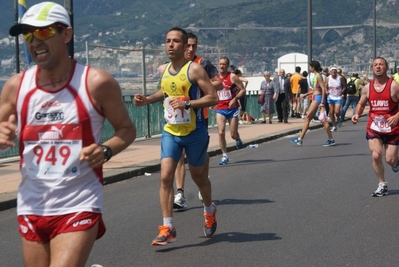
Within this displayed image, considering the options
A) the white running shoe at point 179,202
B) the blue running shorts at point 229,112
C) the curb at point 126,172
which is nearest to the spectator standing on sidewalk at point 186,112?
the white running shoe at point 179,202

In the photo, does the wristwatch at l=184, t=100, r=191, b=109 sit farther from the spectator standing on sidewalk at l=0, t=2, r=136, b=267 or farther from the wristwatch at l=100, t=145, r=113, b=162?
the wristwatch at l=100, t=145, r=113, b=162

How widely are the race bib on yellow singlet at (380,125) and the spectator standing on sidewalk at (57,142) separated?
739 centimetres

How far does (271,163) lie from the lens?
17359 mm

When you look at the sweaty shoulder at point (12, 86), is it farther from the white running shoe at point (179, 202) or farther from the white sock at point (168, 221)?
the white running shoe at point (179, 202)

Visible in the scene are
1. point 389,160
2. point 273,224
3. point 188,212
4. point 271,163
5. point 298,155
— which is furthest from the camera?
point 298,155

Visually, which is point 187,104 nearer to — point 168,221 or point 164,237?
point 168,221

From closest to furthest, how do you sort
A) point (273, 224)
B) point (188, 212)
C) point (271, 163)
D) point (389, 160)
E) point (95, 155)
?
point (95, 155) < point (273, 224) < point (188, 212) < point (389, 160) < point (271, 163)

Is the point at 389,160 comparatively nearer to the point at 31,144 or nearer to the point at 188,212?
the point at 188,212

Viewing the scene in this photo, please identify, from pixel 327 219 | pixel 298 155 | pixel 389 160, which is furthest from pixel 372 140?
pixel 298 155

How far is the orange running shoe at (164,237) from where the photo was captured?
8.55m

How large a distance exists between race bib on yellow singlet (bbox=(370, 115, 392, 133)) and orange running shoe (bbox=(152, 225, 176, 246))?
4.26m

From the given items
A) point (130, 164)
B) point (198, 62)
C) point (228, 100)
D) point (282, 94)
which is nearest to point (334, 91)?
point (282, 94)

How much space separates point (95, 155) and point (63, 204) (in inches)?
13.2

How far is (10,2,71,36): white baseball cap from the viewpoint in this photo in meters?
4.80
